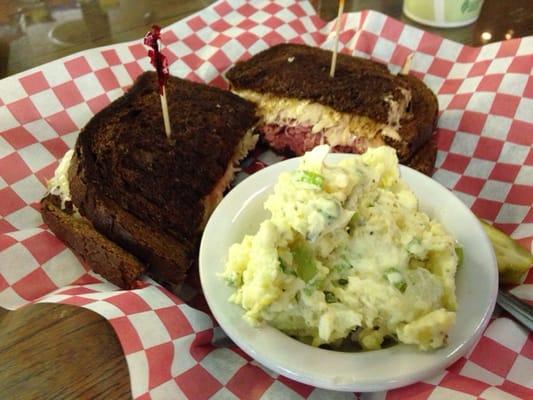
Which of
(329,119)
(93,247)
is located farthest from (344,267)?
(329,119)

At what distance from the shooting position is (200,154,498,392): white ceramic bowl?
4.77ft

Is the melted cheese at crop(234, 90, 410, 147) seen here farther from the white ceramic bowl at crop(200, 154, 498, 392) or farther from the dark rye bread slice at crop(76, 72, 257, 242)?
the white ceramic bowl at crop(200, 154, 498, 392)

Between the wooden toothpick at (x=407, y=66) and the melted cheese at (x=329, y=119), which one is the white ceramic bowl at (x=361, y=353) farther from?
the wooden toothpick at (x=407, y=66)

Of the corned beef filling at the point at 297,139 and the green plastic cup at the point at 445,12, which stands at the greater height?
the green plastic cup at the point at 445,12

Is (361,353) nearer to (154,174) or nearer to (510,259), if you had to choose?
(510,259)

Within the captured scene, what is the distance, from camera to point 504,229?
7.16 feet

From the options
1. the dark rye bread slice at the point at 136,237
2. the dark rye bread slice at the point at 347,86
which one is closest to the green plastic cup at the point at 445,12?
the dark rye bread slice at the point at 347,86

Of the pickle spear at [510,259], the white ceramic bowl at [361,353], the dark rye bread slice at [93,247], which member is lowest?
the pickle spear at [510,259]

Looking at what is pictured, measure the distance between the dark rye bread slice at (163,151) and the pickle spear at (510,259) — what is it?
42.4 inches

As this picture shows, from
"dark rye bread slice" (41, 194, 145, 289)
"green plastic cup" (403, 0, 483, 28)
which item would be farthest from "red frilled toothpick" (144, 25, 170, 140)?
"green plastic cup" (403, 0, 483, 28)

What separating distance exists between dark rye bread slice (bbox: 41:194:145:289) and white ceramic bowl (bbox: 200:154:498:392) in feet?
1.01

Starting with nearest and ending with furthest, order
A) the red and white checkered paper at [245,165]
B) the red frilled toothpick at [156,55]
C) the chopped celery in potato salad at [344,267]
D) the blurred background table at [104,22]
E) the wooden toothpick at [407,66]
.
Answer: the chopped celery in potato salad at [344,267] → the red and white checkered paper at [245,165] → the red frilled toothpick at [156,55] → the wooden toothpick at [407,66] → the blurred background table at [104,22]

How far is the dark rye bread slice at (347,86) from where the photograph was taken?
2.40 meters

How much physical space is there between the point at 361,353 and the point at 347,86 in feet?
4.37
